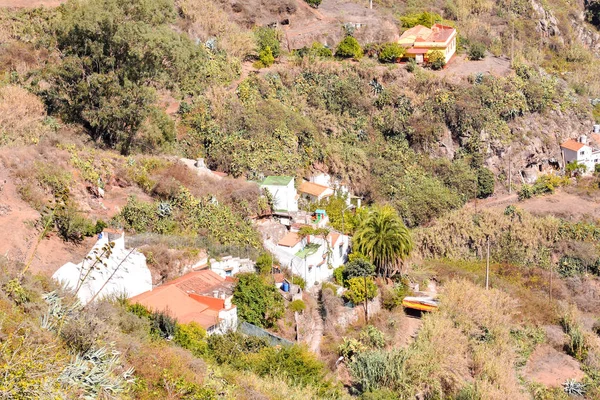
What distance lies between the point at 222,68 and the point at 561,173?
67.9 feet

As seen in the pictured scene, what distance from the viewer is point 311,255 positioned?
24953mm

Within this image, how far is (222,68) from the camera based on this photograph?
1521 inches

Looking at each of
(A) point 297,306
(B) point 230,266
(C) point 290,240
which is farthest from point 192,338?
(C) point 290,240

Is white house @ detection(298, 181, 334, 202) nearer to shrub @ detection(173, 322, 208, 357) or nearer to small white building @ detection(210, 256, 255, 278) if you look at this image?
small white building @ detection(210, 256, 255, 278)

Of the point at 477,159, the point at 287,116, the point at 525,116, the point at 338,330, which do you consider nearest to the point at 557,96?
the point at 525,116

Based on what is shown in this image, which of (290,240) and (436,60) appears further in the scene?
(436,60)

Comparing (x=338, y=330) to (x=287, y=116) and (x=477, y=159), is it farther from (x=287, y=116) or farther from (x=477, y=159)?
(x=477, y=159)

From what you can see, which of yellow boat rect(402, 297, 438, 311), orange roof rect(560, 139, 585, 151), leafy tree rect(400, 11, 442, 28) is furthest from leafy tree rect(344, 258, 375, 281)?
leafy tree rect(400, 11, 442, 28)

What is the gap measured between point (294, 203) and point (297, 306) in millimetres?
8022

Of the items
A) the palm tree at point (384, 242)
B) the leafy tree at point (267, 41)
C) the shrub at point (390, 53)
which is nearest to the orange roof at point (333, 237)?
the palm tree at point (384, 242)

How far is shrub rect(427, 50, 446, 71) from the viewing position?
1721 inches

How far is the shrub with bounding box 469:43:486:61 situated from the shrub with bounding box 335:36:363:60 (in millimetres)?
8290

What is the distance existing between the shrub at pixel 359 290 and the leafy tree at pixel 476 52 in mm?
26631

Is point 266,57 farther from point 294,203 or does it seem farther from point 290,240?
point 290,240
